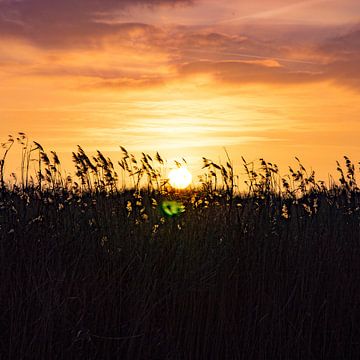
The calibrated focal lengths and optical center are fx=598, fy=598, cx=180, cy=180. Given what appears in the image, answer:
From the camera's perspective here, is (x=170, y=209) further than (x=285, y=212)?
Yes

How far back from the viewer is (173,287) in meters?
4.86

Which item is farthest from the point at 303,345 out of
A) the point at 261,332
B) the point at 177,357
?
the point at 177,357

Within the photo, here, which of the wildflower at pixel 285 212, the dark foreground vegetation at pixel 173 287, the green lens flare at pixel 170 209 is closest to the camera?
the dark foreground vegetation at pixel 173 287

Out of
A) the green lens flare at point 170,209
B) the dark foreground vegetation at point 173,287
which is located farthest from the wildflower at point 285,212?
the green lens flare at point 170,209

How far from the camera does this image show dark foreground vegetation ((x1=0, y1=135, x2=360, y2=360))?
A: 169 inches

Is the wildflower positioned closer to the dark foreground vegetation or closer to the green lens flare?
the dark foreground vegetation

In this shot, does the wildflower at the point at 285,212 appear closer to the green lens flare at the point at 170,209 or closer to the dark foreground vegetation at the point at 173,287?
the dark foreground vegetation at the point at 173,287

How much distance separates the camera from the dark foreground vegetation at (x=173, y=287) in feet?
14.1

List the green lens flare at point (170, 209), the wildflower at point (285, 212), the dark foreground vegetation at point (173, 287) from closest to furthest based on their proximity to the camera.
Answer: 1. the dark foreground vegetation at point (173, 287)
2. the wildflower at point (285, 212)
3. the green lens flare at point (170, 209)

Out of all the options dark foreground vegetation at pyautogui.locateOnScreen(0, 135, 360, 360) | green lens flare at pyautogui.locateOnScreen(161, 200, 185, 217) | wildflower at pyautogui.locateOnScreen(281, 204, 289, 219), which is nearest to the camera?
dark foreground vegetation at pyautogui.locateOnScreen(0, 135, 360, 360)

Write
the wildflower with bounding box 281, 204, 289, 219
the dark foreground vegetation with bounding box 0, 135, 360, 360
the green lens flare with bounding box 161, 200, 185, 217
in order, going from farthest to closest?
1. the green lens flare with bounding box 161, 200, 185, 217
2. the wildflower with bounding box 281, 204, 289, 219
3. the dark foreground vegetation with bounding box 0, 135, 360, 360

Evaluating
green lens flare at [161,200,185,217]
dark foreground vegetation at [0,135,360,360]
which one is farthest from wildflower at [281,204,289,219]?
green lens flare at [161,200,185,217]

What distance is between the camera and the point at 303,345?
4785 mm

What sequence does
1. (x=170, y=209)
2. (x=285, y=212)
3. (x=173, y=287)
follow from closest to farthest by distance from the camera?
(x=173, y=287)
(x=285, y=212)
(x=170, y=209)
